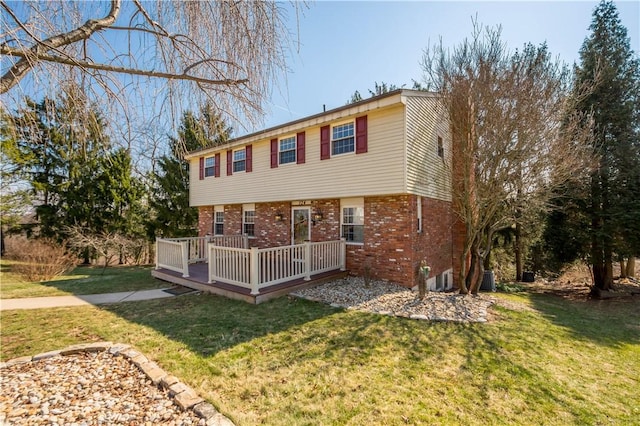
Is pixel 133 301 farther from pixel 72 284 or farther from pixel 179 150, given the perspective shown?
pixel 179 150

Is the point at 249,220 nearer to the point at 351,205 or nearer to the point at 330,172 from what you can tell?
the point at 330,172

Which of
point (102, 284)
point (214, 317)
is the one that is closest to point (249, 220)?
point (102, 284)

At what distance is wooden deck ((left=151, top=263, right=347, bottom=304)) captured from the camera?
23.8 ft

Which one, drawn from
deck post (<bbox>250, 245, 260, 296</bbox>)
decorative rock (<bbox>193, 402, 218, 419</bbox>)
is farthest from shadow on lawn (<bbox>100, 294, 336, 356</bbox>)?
decorative rock (<bbox>193, 402, 218, 419</bbox>)

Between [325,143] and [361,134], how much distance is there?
144 cm

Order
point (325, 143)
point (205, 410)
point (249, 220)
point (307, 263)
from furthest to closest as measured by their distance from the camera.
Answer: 1. point (249, 220)
2. point (325, 143)
3. point (307, 263)
4. point (205, 410)

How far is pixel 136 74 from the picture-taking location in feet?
10.4

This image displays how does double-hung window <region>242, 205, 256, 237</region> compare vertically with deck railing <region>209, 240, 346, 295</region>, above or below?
above

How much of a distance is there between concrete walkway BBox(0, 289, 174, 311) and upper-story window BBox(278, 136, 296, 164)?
6245 mm

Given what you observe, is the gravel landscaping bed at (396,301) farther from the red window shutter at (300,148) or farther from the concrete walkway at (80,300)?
the red window shutter at (300,148)

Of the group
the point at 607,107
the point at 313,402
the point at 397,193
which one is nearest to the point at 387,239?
the point at 397,193

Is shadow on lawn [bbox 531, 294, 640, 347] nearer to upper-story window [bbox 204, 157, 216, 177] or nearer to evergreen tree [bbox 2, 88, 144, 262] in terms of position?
upper-story window [bbox 204, 157, 216, 177]

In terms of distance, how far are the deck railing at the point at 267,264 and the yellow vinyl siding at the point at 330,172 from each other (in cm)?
214

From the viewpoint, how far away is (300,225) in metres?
11.4
